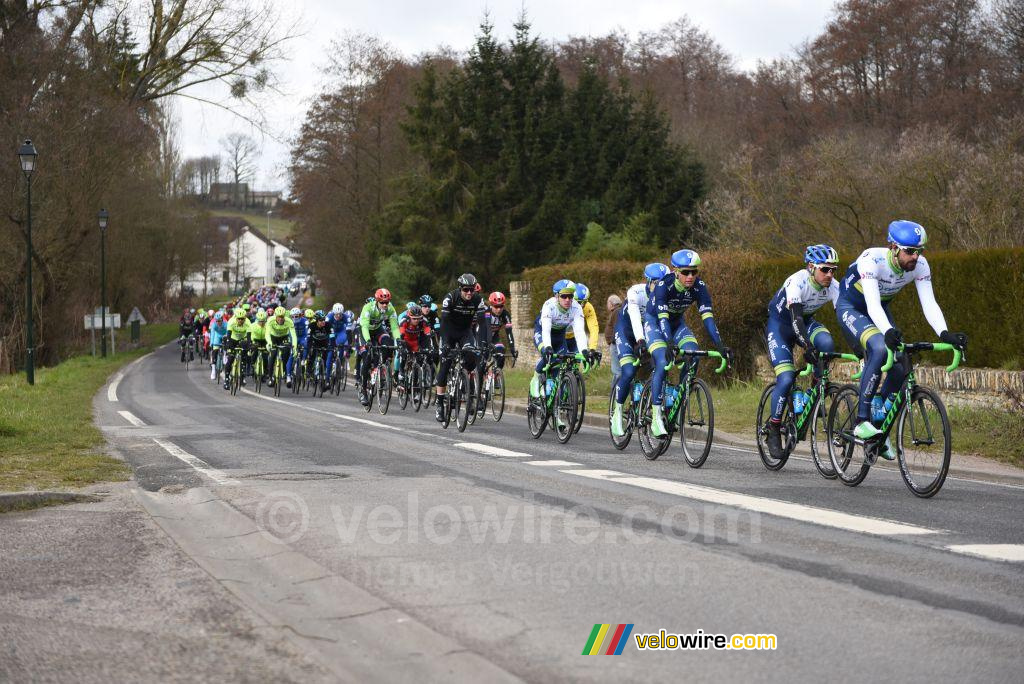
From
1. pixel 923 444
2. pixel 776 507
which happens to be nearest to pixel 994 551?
pixel 776 507

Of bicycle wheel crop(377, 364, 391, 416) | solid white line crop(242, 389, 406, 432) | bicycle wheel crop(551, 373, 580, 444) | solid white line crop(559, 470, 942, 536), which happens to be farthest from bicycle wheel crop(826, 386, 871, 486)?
bicycle wheel crop(377, 364, 391, 416)

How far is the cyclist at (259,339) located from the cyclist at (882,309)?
2191 cm

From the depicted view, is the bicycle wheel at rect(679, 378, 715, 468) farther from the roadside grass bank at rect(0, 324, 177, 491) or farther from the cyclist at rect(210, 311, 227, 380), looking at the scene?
the cyclist at rect(210, 311, 227, 380)

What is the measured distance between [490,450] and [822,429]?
4.14 metres

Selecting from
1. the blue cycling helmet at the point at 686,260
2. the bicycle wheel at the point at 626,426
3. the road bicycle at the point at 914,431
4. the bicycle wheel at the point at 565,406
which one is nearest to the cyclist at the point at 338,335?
the bicycle wheel at the point at 565,406

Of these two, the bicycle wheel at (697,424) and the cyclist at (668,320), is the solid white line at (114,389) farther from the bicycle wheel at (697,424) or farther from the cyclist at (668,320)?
the bicycle wheel at (697,424)

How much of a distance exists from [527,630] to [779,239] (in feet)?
98.0

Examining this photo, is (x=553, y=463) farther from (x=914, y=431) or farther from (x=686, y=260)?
(x=914, y=431)

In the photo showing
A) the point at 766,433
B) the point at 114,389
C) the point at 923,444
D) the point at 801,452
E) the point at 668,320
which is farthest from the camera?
the point at 114,389

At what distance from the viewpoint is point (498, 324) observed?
17.9m

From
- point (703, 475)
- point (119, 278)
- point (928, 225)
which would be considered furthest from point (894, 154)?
point (119, 278)

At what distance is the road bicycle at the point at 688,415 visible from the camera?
11.4m

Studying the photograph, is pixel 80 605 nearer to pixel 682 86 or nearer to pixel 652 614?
pixel 652 614

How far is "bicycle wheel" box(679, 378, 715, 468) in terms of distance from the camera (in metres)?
11.3
